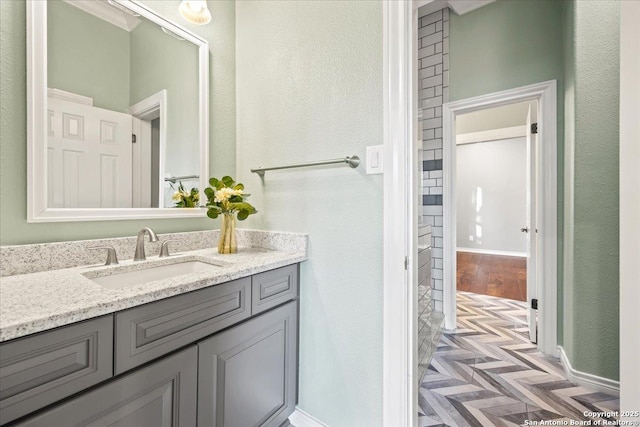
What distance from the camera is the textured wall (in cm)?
276

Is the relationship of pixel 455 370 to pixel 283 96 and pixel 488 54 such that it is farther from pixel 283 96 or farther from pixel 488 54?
pixel 488 54

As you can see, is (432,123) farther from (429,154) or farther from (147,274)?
(147,274)

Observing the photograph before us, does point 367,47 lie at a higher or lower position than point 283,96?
higher

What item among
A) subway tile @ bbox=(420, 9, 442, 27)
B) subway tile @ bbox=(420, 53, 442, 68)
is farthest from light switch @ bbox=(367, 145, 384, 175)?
subway tile @ bbox=(420, 9, 442, 27)

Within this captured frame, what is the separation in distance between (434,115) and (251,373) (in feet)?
8.68

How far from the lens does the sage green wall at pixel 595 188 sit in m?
1.72

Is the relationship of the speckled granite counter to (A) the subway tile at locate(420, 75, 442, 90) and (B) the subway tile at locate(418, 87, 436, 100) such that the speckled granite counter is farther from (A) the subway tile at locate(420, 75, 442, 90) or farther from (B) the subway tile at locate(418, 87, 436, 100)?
(A) the subway tile at locate(420, 75, 442, 90)

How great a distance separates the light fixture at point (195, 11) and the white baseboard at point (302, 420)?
2.06m

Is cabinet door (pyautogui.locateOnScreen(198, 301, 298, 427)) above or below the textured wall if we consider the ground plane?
below

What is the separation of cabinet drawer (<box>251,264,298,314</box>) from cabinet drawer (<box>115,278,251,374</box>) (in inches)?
1.5

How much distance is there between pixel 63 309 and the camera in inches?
27.5

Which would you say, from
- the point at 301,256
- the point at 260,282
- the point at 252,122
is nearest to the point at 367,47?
the point at 252,122

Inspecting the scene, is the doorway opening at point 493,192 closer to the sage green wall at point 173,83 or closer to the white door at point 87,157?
the sage green wall at point 173,83

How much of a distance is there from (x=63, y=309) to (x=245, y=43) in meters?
1.67
